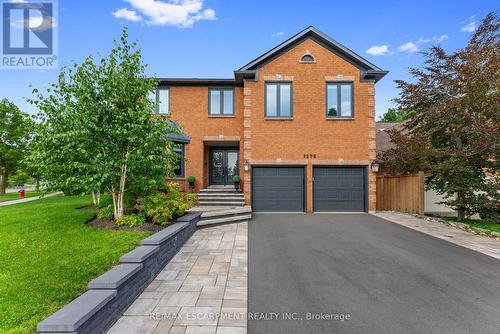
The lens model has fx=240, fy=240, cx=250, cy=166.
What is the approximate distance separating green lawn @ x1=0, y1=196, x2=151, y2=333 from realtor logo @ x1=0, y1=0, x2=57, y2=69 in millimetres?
5288

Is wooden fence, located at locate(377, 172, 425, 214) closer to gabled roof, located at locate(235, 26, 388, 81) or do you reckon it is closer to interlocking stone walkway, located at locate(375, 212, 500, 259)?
interlocking stone walkway, located at locate(375, 212, 500, 259)

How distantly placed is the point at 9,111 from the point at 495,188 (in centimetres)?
3302

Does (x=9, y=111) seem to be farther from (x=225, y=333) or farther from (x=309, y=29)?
(x=225, y=333)

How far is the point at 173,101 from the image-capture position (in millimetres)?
12461

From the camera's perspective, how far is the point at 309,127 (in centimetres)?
1133

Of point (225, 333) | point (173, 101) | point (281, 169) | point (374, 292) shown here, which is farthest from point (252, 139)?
point (225, 333)

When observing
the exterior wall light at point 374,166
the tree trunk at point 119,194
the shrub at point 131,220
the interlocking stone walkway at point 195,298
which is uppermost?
the exterior wall light at point 374,166

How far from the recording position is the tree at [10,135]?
67.0 feet

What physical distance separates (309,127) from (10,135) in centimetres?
2547

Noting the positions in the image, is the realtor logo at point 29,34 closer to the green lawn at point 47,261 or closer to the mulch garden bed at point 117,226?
the green lawn at point 47,261

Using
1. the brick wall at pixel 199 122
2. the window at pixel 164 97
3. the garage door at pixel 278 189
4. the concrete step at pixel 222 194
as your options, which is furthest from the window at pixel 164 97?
the garage door at pixel 278 189

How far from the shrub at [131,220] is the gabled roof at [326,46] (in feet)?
26.2

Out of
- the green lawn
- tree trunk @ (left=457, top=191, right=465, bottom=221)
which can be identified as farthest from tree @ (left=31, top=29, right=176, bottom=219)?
tree trunk @ (left=457, top=191, right=465, bottom=221)

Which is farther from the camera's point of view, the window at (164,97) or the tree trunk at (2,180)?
the tree trunk at (2,180)
